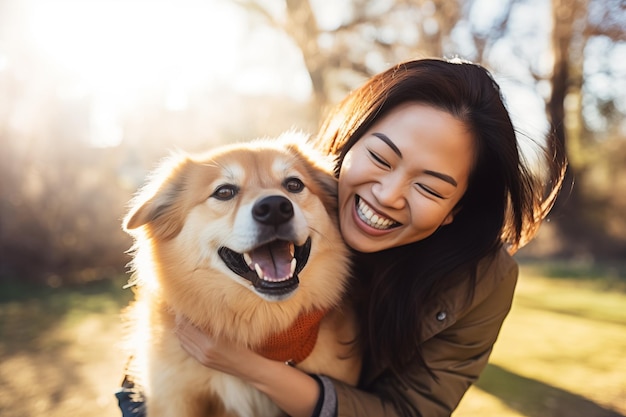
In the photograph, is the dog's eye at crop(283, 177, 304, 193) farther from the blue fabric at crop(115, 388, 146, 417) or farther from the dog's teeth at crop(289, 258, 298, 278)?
the blue fabric at crop(115, 388, 146, 417)

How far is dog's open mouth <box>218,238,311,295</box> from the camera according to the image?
1826mm

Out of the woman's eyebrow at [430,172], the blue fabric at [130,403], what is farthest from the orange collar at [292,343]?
the woman's eyebrow at [430,172]

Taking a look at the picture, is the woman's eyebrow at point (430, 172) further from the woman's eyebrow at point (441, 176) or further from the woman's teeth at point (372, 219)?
the woman's teeth at point (372, 219)

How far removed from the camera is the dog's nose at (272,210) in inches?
70.7

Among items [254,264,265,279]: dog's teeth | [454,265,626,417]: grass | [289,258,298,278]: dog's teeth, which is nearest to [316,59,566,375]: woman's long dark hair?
[289,258,298,278]: dog's teeth

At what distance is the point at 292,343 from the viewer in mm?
2008

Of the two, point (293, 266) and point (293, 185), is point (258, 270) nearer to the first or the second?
point (293, 266)

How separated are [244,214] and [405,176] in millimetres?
631

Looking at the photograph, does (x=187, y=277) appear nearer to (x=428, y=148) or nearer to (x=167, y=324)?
(x=167, y=324)

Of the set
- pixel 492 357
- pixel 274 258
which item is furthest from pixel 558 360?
pixel 274 258

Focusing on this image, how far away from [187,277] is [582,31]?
6.46 meters

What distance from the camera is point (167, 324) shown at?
82.7 inches

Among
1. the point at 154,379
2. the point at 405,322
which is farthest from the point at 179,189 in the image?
the point at 405,322

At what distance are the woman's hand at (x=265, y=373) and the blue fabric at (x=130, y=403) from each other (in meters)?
0.47
